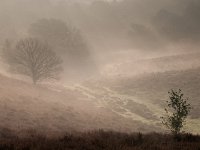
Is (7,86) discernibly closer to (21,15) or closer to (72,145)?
(72,145)

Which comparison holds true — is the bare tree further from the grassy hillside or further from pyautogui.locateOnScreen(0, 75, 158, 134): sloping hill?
the grassy hillside

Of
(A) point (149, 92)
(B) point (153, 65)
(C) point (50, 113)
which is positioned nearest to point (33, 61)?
(C) point (50, 113)

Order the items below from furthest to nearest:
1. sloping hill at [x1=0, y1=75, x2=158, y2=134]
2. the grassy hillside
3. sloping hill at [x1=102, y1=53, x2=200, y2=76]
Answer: sloping hill at [x1=102, y1=53, x2=200, y2=76] < the grassy hillside < sloping hill at [x1=0, y1=75, x2=158, y2=134]

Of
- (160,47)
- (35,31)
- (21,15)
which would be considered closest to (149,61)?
(160,47)

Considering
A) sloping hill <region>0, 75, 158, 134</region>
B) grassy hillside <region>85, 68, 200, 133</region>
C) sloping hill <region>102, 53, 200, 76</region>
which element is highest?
sloping hill <region>102, 53, 200, 76</region>

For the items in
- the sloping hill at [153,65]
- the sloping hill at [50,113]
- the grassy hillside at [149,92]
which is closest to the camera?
the sloping hill at [50,113]

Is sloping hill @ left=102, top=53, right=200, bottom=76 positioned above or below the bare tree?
above

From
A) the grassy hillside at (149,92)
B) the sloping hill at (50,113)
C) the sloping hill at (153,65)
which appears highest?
the sloping hill at (153,65)

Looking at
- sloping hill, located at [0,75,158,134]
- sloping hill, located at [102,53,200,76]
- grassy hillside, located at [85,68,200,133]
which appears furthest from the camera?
sloping hill, located at [102,53,200,76]

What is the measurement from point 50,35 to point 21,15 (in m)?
50.4

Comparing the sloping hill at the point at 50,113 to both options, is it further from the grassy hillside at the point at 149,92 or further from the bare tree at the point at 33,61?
the grassy hillside at the point at 149,92

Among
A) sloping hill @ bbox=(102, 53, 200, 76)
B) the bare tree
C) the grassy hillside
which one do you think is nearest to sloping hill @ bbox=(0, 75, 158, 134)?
the bare tree

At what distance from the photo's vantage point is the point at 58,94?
167 ft

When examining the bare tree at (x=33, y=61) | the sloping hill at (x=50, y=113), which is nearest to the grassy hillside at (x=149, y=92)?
the sloping hill at (x=50, y=113)
